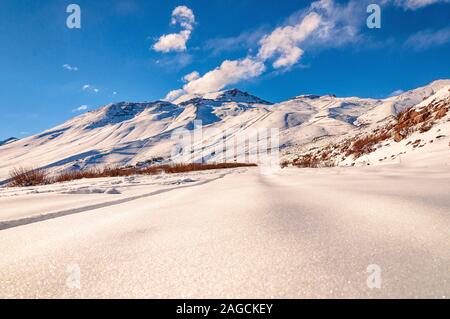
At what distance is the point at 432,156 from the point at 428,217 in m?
4.41

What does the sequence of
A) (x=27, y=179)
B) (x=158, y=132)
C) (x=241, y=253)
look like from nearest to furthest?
(x=241, y=253)
(x=27, y=179)
(x=158, y=132)

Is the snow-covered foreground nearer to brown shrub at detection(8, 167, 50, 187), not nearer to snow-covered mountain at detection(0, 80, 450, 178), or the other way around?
brown shrub at detection(8, 167, 50, 187)

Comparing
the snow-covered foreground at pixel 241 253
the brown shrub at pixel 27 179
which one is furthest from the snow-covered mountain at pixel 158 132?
the brown shrub at pixel 27 179

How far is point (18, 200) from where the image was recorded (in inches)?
102

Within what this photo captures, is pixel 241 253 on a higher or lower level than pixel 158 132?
lower

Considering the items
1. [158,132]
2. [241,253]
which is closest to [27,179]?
[241,253]

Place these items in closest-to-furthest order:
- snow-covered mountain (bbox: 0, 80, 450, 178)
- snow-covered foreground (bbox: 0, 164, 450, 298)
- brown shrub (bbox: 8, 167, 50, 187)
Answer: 1. snow-covered foreground (bbox: 0, 164, 450, 298)
2. brown shrub (bbox: 8, 167, 50, 187)
3. snow-covered mountain (bbox: 0, 80, 450, 178)

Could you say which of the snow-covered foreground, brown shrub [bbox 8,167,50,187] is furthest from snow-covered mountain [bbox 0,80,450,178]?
brown shrub [bbox 8,167,50,187]

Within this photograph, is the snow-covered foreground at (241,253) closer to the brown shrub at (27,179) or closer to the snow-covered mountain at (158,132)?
the brown shrub at (27,179)

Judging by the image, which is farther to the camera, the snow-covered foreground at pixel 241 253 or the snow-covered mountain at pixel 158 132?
the snow-covered mountain at pixel 158 132

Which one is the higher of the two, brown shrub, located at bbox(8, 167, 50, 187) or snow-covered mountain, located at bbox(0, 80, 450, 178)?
snow-covered mountain, located at bbox(0, 80, 450, 178)

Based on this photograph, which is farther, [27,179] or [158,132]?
[158,132]

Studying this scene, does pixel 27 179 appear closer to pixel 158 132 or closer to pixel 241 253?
pixel 241 253

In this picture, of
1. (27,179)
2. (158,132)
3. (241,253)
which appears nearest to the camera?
(241,253)
